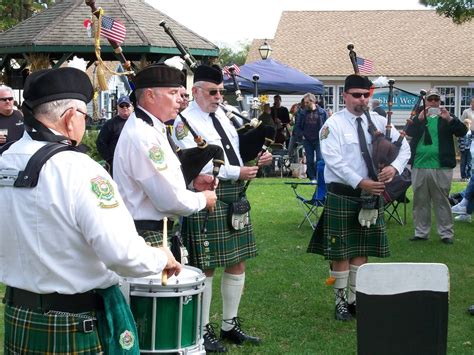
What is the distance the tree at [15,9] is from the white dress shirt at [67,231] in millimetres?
19248

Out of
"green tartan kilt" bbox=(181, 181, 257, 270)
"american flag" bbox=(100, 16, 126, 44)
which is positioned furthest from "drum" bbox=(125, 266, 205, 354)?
"american flag" bbox=(100, 16, 126, 44)

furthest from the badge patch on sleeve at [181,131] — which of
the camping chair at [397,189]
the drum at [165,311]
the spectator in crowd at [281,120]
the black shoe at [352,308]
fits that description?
the spectator in crowd at [281,120]

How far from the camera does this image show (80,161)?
2.63 m

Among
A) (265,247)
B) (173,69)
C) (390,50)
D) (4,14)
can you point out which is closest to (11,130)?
(265,247)

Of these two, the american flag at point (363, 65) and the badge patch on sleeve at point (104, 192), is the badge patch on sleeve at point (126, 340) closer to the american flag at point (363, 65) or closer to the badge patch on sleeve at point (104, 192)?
the badge patch on sleeve at point (104, 192)

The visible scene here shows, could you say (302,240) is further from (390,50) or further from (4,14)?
(390,50)

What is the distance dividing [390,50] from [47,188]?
93.0ft

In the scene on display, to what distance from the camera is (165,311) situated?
3.44 m

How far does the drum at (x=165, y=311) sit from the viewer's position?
3393mm

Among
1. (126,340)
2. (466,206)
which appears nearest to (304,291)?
(126,340)

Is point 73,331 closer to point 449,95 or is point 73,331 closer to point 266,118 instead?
point 266,118

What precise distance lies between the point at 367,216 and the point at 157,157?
7.70 feet

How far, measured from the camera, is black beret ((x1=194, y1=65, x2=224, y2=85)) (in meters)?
4.92

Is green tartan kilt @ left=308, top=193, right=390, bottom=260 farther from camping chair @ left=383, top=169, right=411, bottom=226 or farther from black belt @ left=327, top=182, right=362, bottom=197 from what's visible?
camping chair @ left=383, top=169, right=411, bottom=226
